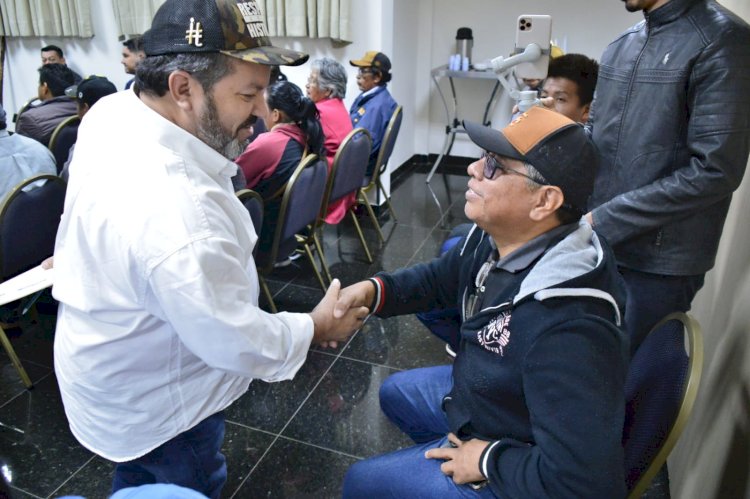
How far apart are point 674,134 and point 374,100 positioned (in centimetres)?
257

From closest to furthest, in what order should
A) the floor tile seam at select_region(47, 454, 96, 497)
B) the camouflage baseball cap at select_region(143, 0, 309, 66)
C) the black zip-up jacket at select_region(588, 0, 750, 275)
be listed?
the camouflage baseball cap at select_region(143, 0, 309, 66)
the black zip-up jacket at select_region(588, 0, 750, 275)
the floor tile seam at select_region(47, 454, 96, 497)

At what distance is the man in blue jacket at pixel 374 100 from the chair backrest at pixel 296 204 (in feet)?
3.77

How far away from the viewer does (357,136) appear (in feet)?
9.61

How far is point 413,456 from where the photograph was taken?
3.78 ft

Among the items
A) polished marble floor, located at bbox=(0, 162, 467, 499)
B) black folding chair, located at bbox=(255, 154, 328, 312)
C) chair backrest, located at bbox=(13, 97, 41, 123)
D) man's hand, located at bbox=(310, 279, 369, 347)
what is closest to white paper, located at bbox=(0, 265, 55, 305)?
polished marble floor, located at bbox=(0, 162, 467, 499)

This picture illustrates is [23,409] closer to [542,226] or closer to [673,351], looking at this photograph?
[542,226]

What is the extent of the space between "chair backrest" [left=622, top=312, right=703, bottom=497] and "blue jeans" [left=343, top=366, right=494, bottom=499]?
28 centimetres

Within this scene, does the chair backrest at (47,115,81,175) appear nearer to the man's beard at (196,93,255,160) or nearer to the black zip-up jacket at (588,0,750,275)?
the man's beard at (196,93,255,160)

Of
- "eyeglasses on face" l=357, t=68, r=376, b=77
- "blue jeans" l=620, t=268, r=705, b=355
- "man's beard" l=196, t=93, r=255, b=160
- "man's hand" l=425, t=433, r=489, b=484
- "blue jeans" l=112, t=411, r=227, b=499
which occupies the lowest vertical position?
"blue jeans" l=112, t=411, r=227, b=499

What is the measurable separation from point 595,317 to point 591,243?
0.22 metres

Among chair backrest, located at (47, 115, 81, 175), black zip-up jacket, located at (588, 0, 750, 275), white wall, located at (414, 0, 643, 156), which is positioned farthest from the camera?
white wall, located at (414, 0, 643, 156)

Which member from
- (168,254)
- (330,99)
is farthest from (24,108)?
(168,254)

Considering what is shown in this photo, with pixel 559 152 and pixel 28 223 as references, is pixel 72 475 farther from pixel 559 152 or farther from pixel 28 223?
pixel 559 152

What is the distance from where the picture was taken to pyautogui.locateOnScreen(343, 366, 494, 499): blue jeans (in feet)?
3.53
